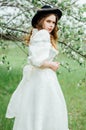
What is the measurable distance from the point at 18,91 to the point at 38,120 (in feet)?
1.44

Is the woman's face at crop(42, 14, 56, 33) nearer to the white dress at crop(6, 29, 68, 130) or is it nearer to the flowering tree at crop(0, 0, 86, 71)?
the white dress at crop(6, 29, 68, 130)

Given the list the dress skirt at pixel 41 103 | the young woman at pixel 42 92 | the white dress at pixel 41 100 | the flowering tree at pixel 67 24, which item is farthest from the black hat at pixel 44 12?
the flowering tree at pixel 67 24

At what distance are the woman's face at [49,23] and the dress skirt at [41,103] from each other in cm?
48

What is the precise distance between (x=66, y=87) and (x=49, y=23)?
18.8 feet

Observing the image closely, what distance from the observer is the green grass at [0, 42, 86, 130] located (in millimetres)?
9732

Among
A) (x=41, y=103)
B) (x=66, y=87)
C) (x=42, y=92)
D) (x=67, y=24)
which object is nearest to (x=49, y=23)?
(x=42, y=92)

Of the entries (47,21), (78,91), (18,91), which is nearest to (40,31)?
(47,21)

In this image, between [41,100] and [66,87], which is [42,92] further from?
[66,87]

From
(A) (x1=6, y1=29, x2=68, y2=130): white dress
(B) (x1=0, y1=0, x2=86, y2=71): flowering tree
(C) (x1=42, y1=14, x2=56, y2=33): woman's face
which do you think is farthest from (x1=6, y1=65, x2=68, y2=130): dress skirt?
(B) (x1=0, y1=0, x2=86, y2=71): flowering tree

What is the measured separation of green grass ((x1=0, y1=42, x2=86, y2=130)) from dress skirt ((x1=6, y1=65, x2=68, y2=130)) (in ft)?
7.99

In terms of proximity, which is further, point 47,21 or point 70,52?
point 70,52

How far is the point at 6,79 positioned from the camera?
12320 millimetres

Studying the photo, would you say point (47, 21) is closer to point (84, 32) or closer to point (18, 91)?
point (18, 91)

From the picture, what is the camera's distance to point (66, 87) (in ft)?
40.0
